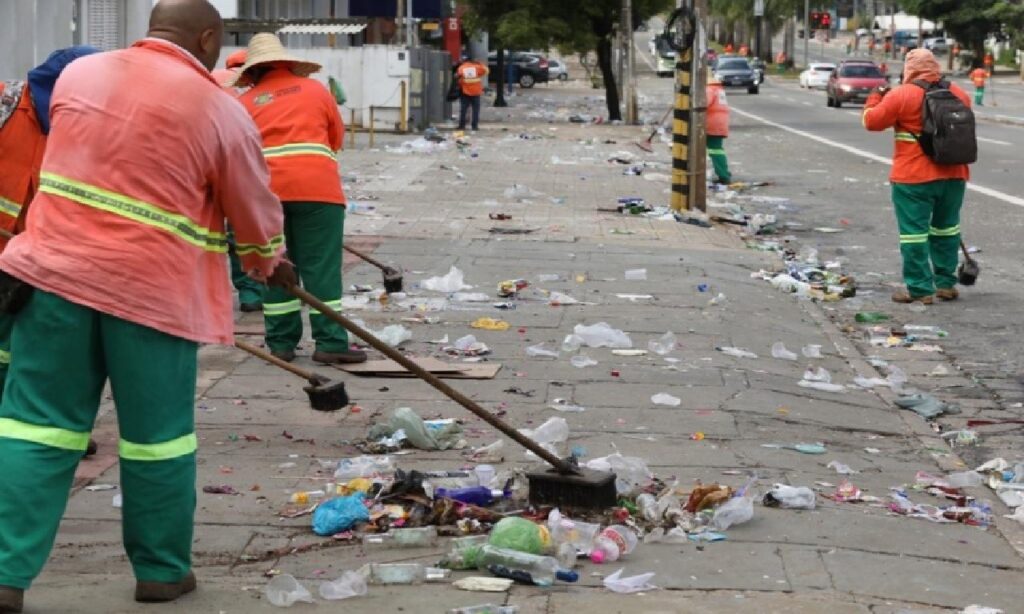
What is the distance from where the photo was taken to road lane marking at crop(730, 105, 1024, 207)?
2023cm

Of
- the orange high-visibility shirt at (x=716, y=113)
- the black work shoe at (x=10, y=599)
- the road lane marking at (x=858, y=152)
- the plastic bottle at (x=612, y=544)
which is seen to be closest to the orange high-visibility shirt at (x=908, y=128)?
the plastic bottle at (x=612, y=544)

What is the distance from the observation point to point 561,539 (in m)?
5.46

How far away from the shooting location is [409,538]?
5.46 meters

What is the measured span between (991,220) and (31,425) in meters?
14.8

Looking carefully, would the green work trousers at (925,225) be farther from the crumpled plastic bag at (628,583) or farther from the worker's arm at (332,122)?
the crumpled plastic bag at (628,583)

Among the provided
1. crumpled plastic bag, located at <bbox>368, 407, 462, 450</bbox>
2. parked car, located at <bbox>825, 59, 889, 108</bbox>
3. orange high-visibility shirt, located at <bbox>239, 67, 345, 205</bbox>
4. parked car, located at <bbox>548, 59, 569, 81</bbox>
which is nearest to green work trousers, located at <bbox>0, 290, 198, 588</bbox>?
crumpled plastic bag, located at <bbox>368, 407, 462, 450</bbox>

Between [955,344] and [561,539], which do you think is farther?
[955,344]

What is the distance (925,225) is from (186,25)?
27.5 ft

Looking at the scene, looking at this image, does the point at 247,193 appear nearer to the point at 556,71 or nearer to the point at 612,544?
the point at 612,544

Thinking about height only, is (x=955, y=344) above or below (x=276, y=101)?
below

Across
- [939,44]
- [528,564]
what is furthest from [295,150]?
[939,44]

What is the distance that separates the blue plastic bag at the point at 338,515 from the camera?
5.64 m

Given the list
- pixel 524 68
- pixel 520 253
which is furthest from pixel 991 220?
pixel 524 68

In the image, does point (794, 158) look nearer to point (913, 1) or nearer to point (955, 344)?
point (955, 344)
